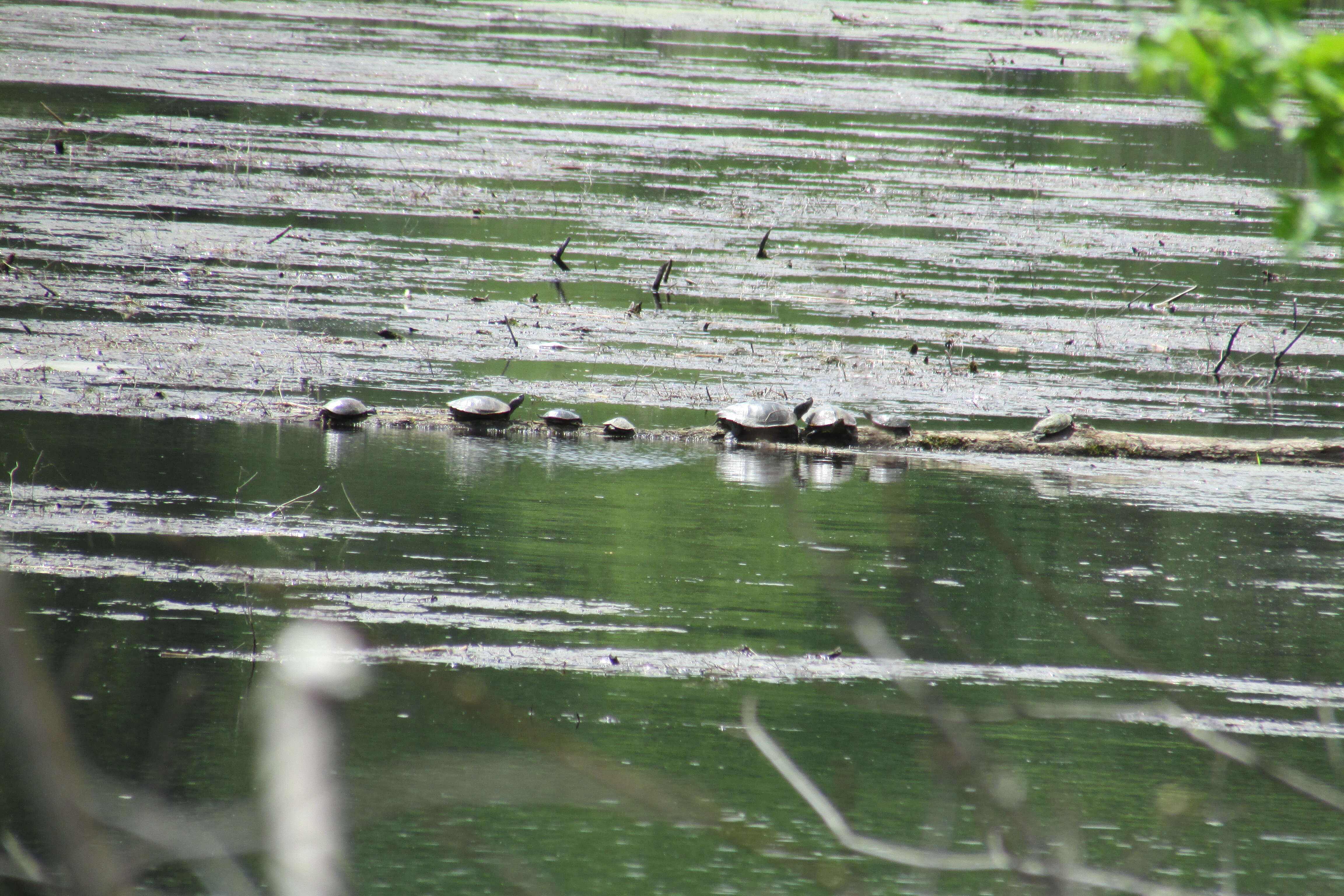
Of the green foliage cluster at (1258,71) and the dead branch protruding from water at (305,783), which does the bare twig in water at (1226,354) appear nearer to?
the green foliage cluster at (1258,71)

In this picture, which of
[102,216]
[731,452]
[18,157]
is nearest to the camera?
[731,452]

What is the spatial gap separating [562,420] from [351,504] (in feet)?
7.67

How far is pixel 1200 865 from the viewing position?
5.26 m

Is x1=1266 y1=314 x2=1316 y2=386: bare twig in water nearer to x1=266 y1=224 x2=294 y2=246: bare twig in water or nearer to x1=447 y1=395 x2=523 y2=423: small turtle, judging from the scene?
x1=447 y1=395 x2=523 y2=423: small turtle

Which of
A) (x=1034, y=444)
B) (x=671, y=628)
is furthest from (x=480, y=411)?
(x=1034, y=444)

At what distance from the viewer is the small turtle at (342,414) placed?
408 inches

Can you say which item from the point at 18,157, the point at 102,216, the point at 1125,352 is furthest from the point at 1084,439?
the point at 18,157

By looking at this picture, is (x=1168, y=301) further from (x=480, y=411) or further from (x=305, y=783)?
(x=305, y=783)

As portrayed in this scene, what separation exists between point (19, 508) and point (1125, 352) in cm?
1005

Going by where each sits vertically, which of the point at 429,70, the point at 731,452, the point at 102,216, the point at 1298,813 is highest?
the point at 429,70

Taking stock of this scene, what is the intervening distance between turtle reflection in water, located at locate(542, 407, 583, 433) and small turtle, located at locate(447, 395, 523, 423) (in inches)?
11.3

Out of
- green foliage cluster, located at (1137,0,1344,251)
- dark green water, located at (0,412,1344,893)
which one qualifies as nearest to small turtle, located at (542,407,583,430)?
dark green water, located at (0,412,1344,893)

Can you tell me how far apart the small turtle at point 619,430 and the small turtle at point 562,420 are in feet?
0.72

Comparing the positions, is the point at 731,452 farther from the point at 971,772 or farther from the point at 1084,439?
the point at 971,772
